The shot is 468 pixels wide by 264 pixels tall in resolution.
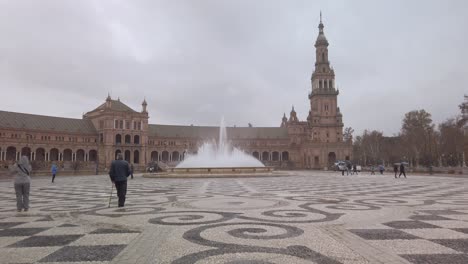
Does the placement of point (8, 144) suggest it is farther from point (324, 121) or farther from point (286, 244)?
point (286, 244)

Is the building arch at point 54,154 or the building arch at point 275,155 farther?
the building arch at point 275,155

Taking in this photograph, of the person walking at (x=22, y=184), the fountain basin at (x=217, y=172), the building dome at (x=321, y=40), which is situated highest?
the building dome at (x=321, y=40)

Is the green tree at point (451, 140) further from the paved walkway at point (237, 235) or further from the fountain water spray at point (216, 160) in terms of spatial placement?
the paved walkway at point (237, 235)

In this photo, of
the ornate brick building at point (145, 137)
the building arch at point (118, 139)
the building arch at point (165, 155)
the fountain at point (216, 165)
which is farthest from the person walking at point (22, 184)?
the building arch at point (165, 155)

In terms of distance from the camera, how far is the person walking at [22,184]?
32.9ft

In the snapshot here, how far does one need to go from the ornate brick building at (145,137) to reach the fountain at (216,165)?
94.7 ft

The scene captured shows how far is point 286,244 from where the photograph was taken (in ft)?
18.3

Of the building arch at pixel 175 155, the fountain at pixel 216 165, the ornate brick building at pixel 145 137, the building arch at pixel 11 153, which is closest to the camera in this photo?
the fountain at pixel 216 165

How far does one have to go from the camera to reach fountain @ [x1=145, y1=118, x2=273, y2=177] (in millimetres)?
36656

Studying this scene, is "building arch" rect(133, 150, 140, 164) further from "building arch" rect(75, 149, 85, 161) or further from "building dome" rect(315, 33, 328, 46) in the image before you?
"building dome" rect(315, 33, 328, 46)

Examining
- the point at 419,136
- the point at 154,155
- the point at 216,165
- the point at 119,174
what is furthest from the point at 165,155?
the point at 119,174

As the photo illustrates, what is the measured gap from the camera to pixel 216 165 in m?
44.7

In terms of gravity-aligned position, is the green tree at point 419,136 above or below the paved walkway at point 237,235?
above

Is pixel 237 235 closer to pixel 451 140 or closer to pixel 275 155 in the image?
pixel 451 140
